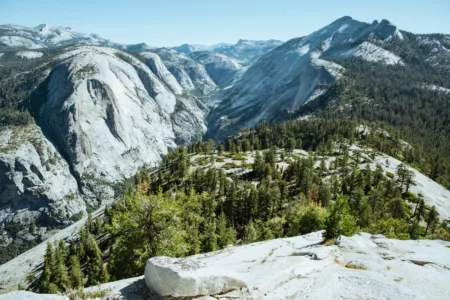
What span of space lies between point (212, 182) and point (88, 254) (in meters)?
55.4

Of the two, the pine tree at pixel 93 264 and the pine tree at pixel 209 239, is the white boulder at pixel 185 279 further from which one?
the pine tree at pixel 93 264

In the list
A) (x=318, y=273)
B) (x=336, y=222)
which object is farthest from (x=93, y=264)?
(x=318, y=273)

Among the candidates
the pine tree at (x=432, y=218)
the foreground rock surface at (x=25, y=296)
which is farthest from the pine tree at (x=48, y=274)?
the pine tree at (x=432, y=218)

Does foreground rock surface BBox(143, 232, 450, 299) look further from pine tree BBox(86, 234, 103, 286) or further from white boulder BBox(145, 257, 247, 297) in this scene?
pine tree BBox(86, 234, 103, 286)

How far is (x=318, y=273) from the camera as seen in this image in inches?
826

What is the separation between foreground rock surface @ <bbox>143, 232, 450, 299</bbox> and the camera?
17172 millimetres

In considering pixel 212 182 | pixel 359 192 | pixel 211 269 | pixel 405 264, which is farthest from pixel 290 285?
pixel 212 182

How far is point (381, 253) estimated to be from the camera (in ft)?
84.5

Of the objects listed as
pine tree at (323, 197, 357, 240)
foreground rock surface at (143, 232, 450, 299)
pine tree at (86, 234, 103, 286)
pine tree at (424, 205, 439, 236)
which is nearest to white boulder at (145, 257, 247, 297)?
foreground rock surface at (143, 232, 450, 299)

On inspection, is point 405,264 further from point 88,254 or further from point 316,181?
point 88,254

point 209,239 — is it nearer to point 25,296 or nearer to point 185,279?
Result: point 185,279

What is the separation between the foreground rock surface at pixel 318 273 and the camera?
56.3 feet

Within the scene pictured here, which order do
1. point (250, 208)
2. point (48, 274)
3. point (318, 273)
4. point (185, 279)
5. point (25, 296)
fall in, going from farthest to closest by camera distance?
point (250, 208)
point (48, 274)
point (318, 273)
point (185, 279)
point (25, 296)

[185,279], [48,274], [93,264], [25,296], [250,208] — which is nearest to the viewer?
[25,296]
